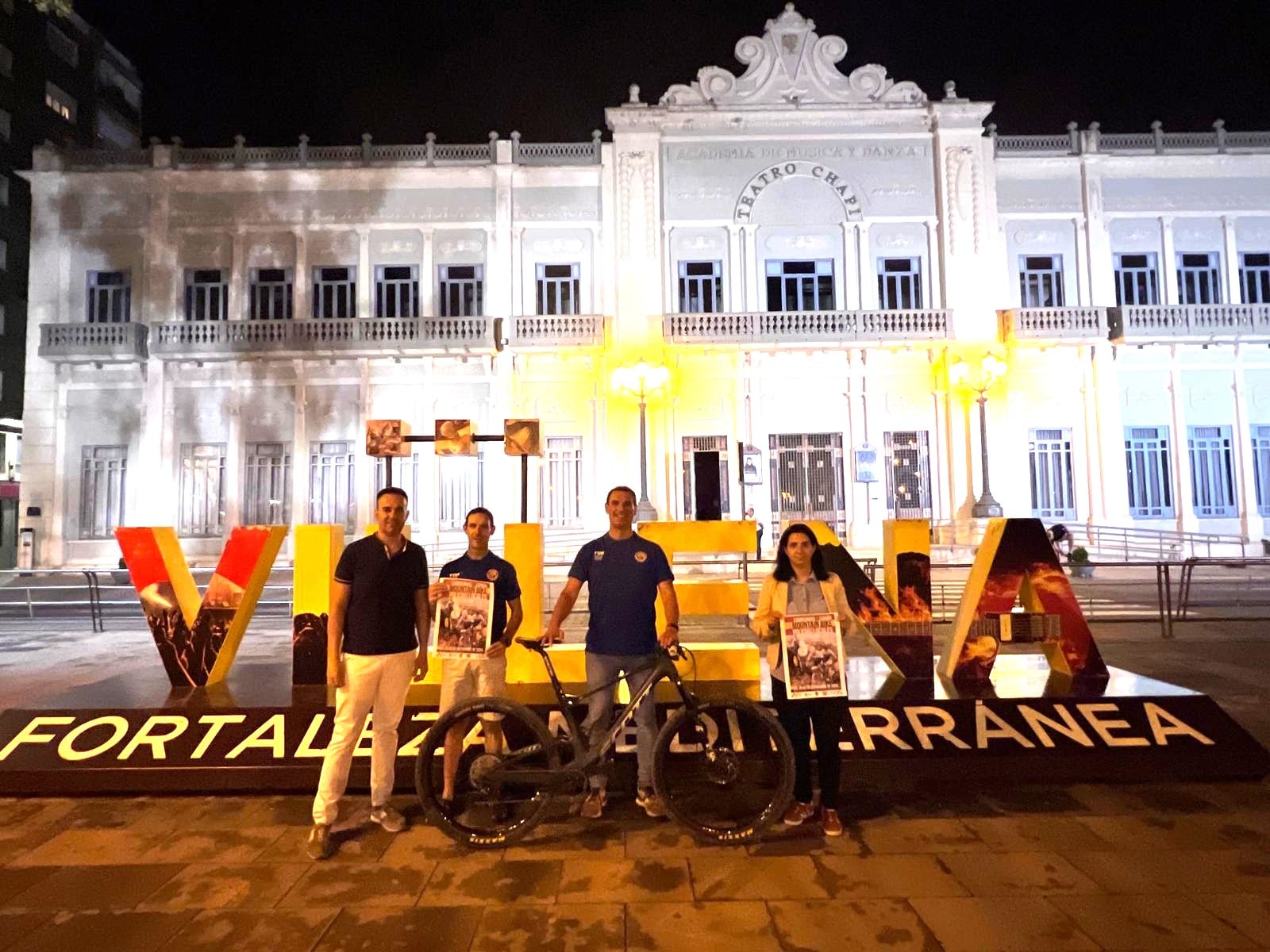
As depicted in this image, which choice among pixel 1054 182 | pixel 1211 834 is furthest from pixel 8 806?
pixel 1054 182

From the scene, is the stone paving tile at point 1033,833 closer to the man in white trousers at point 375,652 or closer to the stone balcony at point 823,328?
the man in white trousers at point 375,652

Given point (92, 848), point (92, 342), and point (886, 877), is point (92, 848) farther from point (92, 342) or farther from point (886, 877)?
point (92, 342)

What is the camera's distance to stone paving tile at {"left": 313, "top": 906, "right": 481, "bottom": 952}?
3090 millimetres

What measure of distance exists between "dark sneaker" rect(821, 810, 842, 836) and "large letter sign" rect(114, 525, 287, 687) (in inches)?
173

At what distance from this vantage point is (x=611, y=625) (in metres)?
4.32

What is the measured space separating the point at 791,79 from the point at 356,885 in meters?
22.5

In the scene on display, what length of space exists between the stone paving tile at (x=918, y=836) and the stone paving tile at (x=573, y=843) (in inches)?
52.6

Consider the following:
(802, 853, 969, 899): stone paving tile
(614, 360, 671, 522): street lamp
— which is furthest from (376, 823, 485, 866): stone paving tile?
(614, 360, 671, 522): street lamp

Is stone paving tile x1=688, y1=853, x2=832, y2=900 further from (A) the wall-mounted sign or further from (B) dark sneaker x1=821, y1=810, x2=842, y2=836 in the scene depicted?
(A) the wall-mounted sign

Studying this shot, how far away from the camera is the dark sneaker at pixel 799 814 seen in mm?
4160

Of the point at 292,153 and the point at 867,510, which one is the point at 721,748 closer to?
the point at 867,510

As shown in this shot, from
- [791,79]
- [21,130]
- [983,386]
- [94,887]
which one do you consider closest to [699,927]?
[94,887]

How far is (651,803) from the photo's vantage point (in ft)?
14.2

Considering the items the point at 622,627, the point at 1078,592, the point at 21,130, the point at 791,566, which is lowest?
the point at 1078,592
